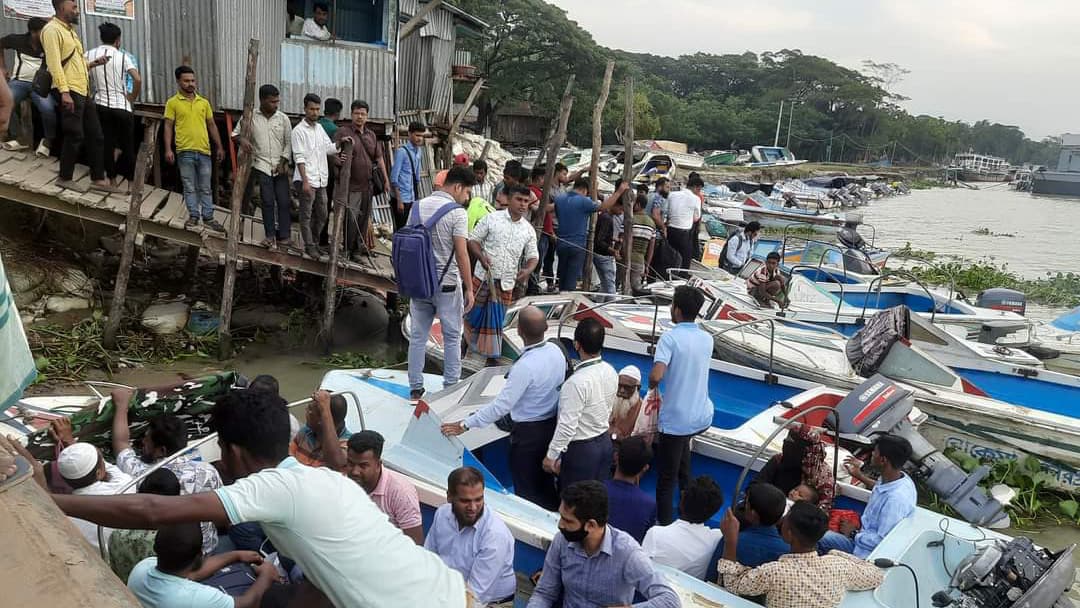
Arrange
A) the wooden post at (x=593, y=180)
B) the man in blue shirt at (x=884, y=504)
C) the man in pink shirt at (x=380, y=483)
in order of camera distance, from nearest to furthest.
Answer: the man in pink shirt at (x=380, y=483) → the man in blue shirt at (x=884, y=504) → the wooden post at (x=593, y=180)

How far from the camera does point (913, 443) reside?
5.52 meters

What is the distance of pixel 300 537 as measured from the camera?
2180mm

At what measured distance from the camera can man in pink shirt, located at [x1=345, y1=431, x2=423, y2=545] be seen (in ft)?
11.9

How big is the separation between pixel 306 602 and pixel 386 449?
2288 millimetres

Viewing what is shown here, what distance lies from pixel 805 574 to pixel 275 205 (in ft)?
24.0

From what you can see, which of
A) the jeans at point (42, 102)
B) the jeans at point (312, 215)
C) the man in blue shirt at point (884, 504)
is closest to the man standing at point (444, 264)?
the man in blue shirt at point (884, 504)

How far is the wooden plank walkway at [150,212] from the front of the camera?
316 inches

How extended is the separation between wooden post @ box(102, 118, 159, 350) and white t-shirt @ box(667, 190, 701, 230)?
7012mm

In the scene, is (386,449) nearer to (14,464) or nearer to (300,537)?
(300,537)

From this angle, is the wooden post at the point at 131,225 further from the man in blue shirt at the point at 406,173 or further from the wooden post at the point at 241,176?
the man in blue shirt at the point at 406,173

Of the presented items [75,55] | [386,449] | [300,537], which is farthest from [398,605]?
[75,55]

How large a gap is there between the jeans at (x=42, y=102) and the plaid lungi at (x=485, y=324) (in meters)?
5.13

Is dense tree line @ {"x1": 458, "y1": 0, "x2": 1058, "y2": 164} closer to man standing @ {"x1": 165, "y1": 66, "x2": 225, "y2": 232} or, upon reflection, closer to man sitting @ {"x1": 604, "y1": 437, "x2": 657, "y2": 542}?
man standing @ {"x1": 165, "y1": 66, "x2": 225, "y2": 232}

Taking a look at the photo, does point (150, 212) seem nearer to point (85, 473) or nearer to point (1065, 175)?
point (85, 473)
